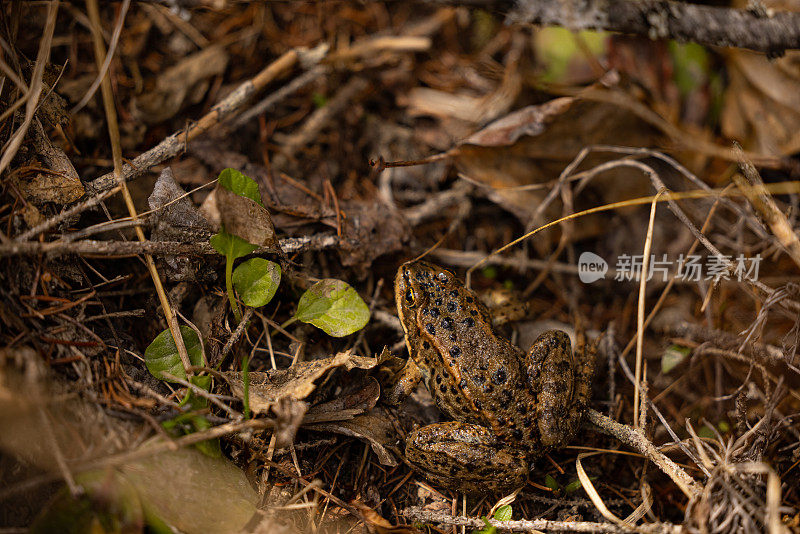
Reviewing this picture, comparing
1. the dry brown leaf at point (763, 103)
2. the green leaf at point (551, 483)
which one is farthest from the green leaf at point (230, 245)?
the dry brown leaf at point (763, 103)

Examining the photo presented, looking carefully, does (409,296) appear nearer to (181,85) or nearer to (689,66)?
(181,85)

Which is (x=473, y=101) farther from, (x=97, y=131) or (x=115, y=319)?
(x=115, y=319)

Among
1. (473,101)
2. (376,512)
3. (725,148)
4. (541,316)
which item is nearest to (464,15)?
(473,101)

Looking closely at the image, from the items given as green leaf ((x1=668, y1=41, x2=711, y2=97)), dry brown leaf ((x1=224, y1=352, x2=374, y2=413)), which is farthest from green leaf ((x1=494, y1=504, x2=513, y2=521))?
green leaf ((x1=668, y1=41, x2=711, y2=97))

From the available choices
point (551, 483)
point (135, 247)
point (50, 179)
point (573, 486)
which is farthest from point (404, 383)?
point (50, 179)

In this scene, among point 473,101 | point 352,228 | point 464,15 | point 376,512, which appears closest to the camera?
point 376,512

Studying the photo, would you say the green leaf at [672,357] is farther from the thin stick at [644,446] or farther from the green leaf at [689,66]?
the green leaf at [689,66]
